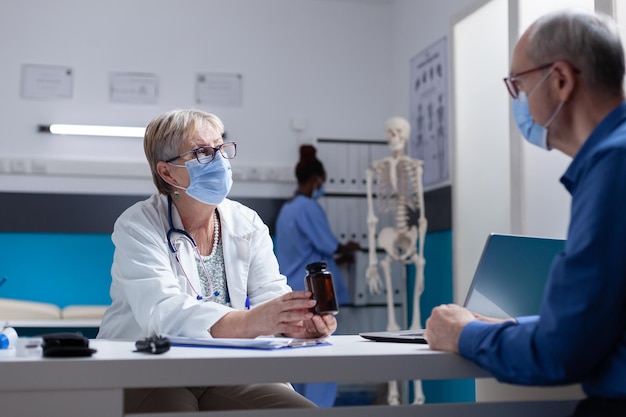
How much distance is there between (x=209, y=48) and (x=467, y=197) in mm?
2367

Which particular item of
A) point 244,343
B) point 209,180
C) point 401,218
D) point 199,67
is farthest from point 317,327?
point 199,67

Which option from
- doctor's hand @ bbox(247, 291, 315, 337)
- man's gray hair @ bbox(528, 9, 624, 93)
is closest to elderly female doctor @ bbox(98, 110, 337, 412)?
doctor's hand @ bbox(247, 291, 315, 337)

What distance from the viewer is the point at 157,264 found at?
198 centimetres

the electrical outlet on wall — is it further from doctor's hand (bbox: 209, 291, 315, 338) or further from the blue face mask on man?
doctor's hand (bbox: 209, 291, 315, 338)

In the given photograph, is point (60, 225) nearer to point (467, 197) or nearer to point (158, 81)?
point (158, 81)

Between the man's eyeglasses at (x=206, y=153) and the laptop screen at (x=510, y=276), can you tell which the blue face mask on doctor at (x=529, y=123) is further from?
the man's eyeglasses at (x=206, y=153)

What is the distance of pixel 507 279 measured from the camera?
1783 mm

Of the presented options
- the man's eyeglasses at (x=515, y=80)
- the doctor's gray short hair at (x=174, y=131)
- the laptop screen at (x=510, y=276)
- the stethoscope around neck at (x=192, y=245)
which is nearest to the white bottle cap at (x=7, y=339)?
the stethoscope around neck at (x=192, y=245)

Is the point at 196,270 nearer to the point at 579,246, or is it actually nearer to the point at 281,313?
the point at 281,313

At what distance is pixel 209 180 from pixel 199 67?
3576 mm

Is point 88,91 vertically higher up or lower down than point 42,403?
higher up

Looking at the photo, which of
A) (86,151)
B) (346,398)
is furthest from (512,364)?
(86,151)

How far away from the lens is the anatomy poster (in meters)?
4.97

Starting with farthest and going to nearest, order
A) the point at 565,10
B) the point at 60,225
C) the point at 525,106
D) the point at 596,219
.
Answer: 1. the point at 60,225
2. the point at 525,106
3. the point at 565,10
4. the point at 596,219
